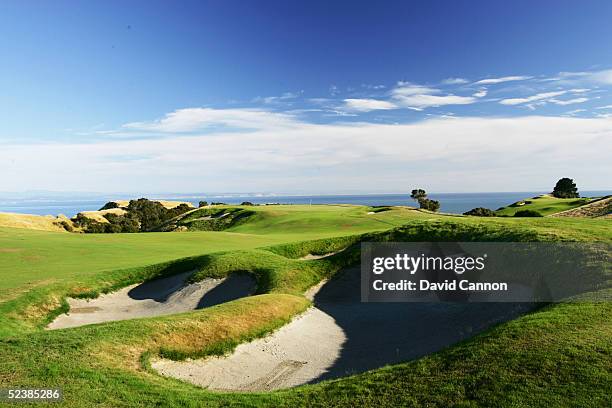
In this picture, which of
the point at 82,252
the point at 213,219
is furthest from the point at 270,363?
the point at 213,219

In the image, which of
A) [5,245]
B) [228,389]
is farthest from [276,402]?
[5,245]

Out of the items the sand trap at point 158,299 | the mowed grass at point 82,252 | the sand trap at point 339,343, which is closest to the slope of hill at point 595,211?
the sand trap at point 339,343

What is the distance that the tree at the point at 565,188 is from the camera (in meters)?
130

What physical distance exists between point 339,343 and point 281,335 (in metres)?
3.43

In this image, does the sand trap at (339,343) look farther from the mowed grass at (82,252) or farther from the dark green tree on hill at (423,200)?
the dark green tree on hill at (423,200)

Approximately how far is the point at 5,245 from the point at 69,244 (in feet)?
21.3

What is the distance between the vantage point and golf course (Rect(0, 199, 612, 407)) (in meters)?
12.7

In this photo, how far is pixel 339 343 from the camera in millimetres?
23047

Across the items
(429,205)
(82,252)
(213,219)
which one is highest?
(429,205)

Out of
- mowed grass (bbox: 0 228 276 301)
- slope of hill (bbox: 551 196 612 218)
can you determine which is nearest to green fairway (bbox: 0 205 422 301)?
mowed grass (bbox: 0 228 276 301)

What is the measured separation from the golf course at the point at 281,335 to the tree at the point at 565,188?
117542 millimetres

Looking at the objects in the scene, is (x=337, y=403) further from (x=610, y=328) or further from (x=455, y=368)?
(x=610, y=328)

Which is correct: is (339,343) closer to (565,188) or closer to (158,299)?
(158,299)

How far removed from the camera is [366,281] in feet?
113
